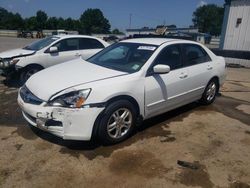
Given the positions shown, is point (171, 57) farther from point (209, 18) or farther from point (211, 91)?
point (209, 18)

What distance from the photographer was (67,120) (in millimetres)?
3426

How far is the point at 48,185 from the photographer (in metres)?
3.00

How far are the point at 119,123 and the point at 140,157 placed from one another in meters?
0.61

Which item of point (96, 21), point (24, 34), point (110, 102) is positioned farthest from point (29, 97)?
point (96, 21)

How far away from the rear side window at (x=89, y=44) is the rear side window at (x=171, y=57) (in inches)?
160

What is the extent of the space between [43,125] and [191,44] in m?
3.38

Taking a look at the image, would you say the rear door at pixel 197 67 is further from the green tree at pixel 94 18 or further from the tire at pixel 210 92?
the green tree at pixel 94 18

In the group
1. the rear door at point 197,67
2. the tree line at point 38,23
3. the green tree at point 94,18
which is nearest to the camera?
the rear door at point 197,67

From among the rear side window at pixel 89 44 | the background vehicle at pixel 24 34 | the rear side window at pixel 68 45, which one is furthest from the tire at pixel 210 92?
the background vehicle at pixel 24 34

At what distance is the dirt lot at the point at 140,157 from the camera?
314 centimetres

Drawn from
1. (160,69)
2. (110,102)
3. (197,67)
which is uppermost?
(160,69)

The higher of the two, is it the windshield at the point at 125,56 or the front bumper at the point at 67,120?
the windshield at the point at 125,56

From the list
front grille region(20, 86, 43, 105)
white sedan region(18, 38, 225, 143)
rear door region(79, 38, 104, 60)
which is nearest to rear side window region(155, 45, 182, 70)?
white sedan region(18, 38, 225, 143)

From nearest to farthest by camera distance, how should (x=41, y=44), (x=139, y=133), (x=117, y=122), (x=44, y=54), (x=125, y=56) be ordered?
(x=117, y=122)
(x=139, y=133)
(x=125, y=56)
(x=44, y=54)
(x=41, y=44)
